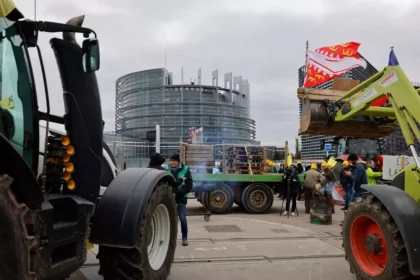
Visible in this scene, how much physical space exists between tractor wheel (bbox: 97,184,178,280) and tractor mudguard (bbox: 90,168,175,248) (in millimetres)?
169

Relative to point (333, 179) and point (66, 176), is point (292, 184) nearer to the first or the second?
point (333, 179)

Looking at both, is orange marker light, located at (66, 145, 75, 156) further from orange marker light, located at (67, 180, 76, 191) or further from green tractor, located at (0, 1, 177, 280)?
orange marker light, located at (67, 180, 76, 191)

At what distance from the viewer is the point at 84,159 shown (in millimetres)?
3670

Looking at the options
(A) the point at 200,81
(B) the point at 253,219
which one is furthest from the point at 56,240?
(A) the point at 200,81

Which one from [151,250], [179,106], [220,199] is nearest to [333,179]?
[220,199]

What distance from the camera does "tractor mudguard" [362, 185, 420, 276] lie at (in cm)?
396

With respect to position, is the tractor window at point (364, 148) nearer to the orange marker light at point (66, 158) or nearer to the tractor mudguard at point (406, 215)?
the tractor mudguard at point (406, 215)

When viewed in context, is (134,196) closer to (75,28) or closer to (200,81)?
(75,28)

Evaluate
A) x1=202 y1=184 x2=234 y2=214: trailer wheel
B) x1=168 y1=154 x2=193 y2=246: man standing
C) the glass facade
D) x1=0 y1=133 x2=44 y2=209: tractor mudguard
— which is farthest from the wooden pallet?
the glass facade

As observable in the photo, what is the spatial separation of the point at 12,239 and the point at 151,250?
261cm

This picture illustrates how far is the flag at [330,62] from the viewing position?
7.94m

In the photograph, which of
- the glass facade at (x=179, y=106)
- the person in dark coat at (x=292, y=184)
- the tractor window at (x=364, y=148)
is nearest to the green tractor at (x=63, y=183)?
the person in dark coat at (x=292, y=184)

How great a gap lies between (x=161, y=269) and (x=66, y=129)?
2.09 m

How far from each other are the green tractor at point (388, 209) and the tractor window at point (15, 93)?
3.71 meters
